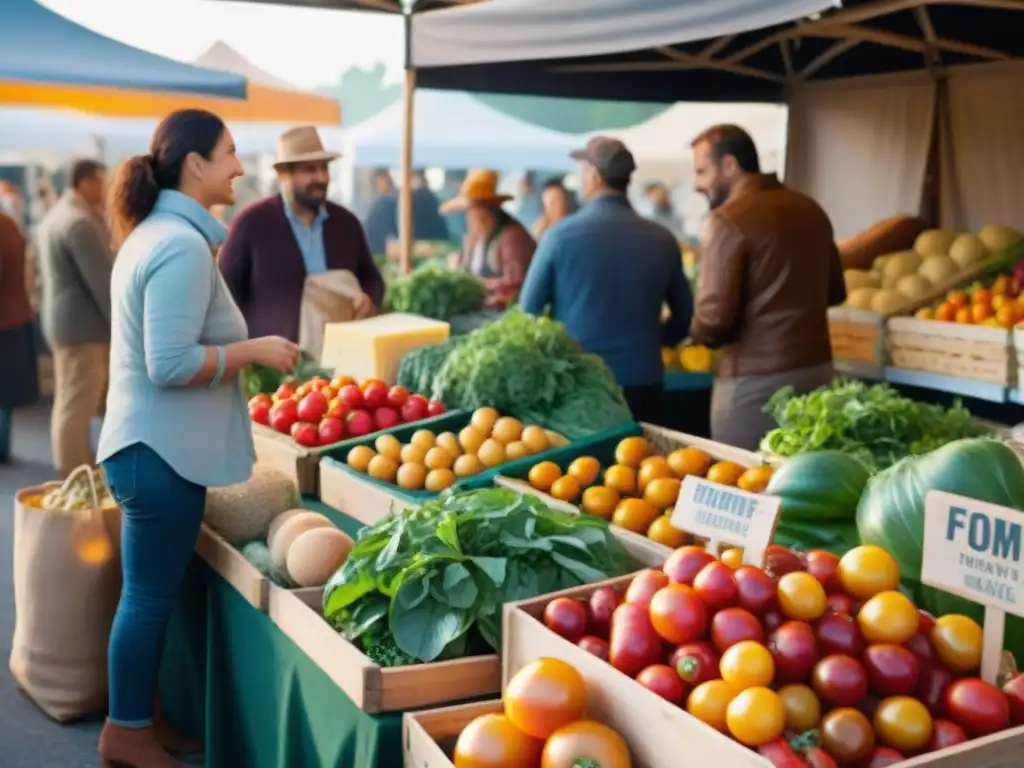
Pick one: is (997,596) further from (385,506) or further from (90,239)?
(90,239)

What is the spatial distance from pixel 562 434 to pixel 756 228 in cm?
110

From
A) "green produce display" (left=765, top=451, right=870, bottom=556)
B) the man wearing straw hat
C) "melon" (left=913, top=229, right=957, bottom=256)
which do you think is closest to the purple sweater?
the man wearing straw hat

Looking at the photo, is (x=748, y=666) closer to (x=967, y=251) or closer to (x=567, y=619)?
(x=567, y=619)

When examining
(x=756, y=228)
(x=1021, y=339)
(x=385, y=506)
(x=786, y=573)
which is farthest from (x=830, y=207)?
(x=786, y=573)

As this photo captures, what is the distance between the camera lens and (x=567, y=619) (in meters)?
1.94

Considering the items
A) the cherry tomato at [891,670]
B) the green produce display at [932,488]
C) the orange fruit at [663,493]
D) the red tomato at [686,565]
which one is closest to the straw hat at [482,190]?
the orange fruit at [663,493]

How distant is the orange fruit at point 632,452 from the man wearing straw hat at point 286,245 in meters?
1.73

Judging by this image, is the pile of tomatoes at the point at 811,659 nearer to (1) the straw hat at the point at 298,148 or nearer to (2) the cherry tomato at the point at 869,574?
(2) the cherry tomato at the point at 869,574

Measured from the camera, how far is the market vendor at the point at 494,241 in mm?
6199

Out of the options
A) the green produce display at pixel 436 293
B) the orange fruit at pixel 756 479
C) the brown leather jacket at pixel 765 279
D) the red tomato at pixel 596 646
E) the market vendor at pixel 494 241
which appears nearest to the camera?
the red tomato at pixel 596 646

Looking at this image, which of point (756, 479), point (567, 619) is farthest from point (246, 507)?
point (567, 619)

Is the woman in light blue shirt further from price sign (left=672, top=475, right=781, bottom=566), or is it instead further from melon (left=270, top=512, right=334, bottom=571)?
price sign (left=672, top=475, right=781, bottom=566)

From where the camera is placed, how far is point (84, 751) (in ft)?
11.3

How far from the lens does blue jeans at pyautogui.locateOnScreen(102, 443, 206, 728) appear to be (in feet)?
9.12
